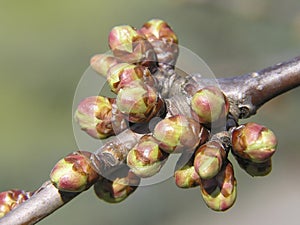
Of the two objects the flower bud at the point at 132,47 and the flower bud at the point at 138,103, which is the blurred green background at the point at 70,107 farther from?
the flower bud at the point at 138,103

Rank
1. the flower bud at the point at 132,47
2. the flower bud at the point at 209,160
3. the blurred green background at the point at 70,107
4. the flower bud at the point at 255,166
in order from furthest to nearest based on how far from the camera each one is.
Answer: the blurred green background at the point at 70,107
the flower bud at the point at 132,47
the flower bud at the point at 255,166
the flower bud at the point at 209,160

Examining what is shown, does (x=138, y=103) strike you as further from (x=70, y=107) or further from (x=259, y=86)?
(x=70, y=107)

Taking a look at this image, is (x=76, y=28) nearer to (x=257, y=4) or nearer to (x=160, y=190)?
(x=160, y=190)

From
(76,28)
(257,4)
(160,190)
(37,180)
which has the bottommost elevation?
(160,190)

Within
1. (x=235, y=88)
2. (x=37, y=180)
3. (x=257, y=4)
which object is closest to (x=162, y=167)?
(x=235, y=88)

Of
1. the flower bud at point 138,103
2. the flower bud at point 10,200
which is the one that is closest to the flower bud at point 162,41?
the flower bud at point 138,103

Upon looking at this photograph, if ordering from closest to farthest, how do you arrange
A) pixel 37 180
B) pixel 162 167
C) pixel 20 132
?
1. pixel 162 167
2. pixel 37 180
3. pixel 20 132
